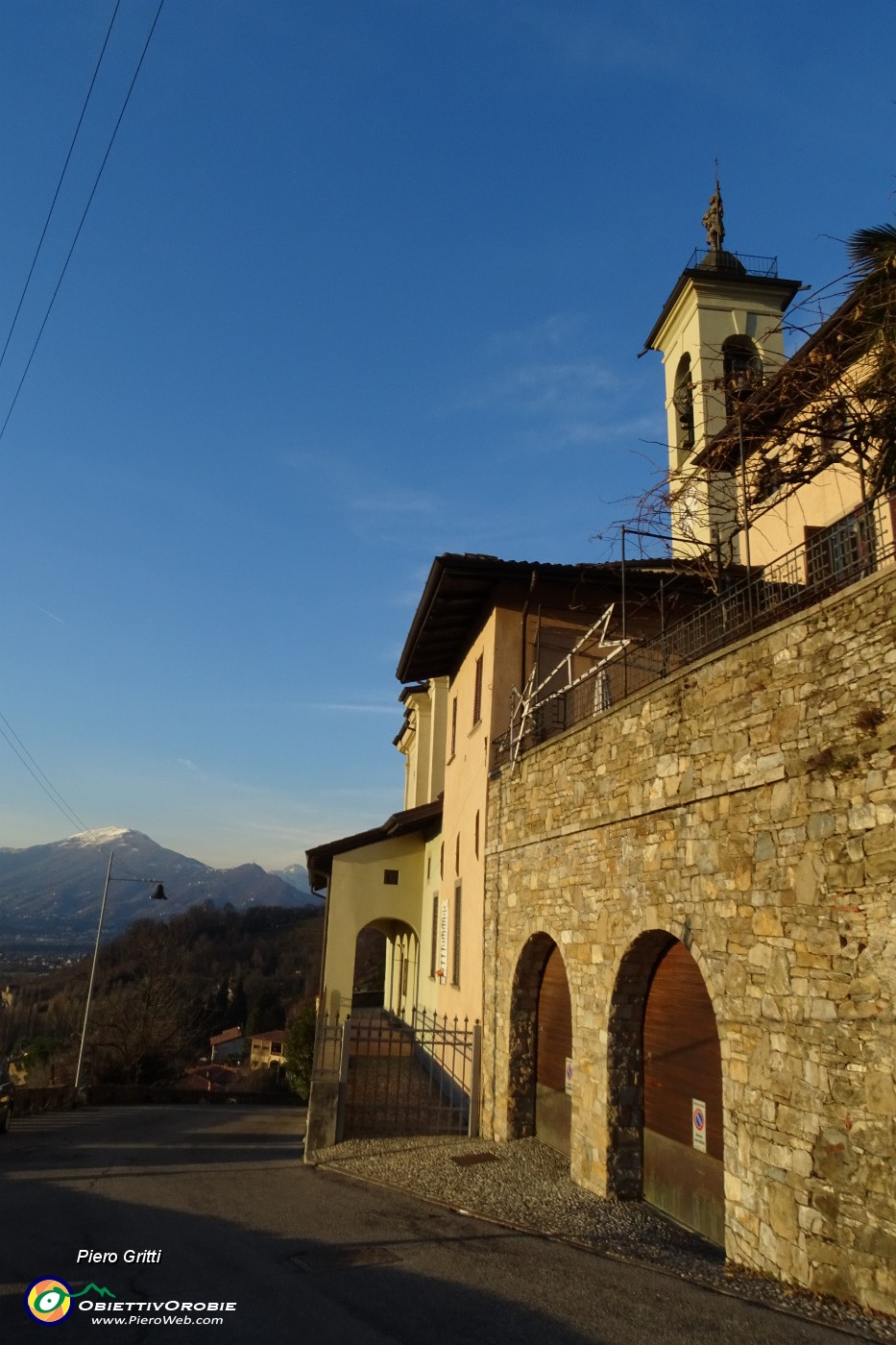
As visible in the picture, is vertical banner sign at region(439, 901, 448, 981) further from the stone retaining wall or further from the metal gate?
the stone retaining wall

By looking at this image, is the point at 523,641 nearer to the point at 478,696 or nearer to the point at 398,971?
the point at 478,696

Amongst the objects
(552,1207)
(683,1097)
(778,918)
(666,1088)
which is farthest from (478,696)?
(778,918)

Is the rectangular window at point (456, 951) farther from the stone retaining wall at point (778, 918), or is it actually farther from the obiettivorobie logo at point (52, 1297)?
the obiettivorobie logo at point (52, 1297)

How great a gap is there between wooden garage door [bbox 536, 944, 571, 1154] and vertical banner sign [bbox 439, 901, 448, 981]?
4.90 metres

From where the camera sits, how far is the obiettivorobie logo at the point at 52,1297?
18.9ft

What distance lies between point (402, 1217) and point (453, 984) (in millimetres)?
7512

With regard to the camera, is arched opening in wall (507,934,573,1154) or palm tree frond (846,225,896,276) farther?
arched opening in wall (507,934,573,1154)

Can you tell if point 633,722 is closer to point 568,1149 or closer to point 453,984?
point 568,1149

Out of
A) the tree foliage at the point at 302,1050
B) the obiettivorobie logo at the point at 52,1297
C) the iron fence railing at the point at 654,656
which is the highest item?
the iron fence railing at the point at 654,656

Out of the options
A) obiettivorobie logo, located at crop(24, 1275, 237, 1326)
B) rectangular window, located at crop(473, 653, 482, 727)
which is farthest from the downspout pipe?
obiettivorobie logo, located at crop(24, 1275, 237, 1326)

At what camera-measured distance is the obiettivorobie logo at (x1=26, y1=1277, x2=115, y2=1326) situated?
5750mm

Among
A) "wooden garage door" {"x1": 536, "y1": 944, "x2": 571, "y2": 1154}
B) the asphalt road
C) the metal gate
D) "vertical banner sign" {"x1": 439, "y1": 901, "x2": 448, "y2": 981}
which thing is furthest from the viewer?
"vertical banner sign" {"x1": 439, "y1": 901, "x2": 448, "y2": 981}

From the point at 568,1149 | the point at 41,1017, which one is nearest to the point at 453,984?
the point at 568,1149

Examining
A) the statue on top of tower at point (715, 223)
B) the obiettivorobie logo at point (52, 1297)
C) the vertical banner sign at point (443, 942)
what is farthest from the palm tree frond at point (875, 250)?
the statue on top of tower at point (715, 223)
